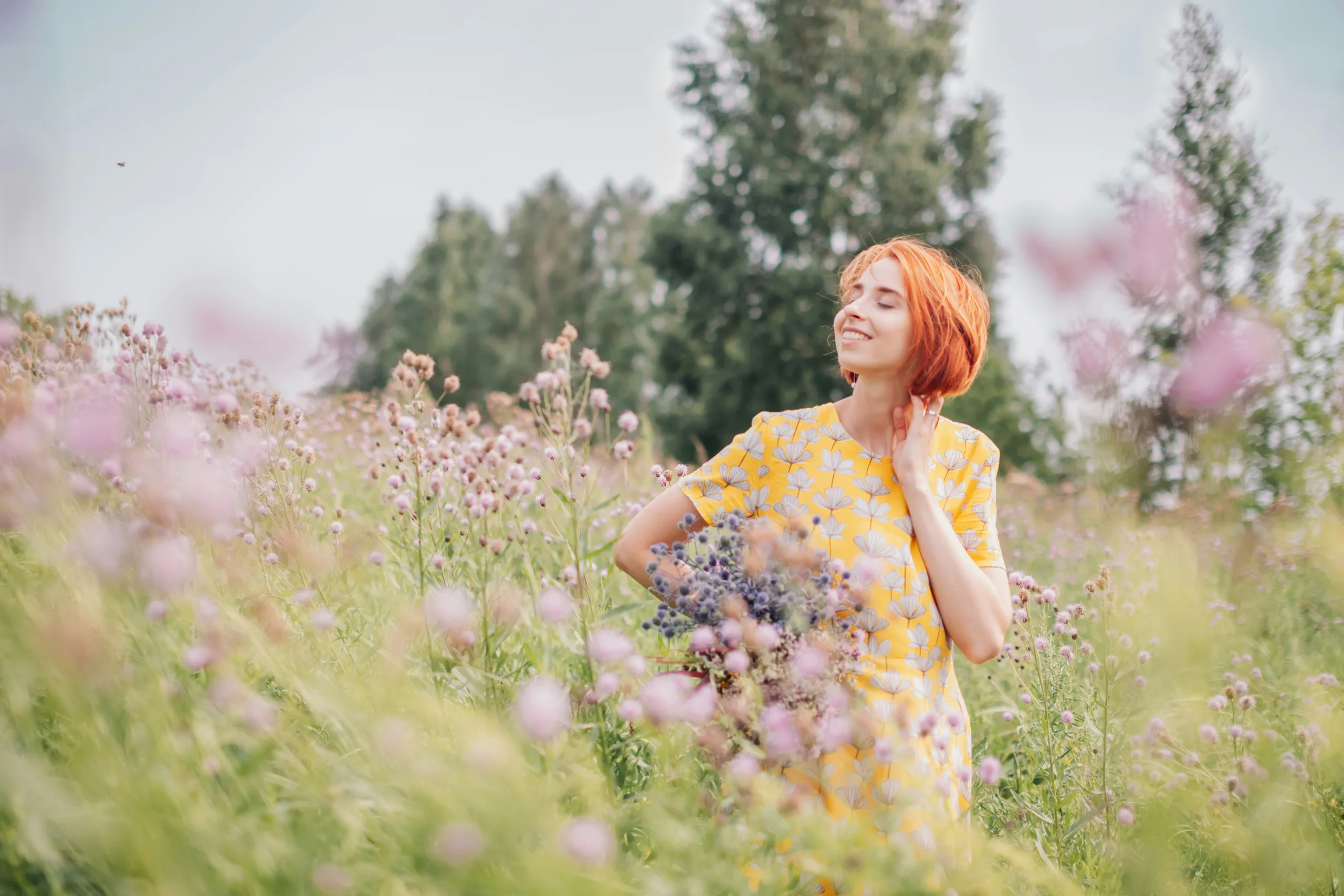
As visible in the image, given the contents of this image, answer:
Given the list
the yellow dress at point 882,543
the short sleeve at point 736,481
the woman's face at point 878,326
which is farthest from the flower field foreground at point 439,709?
the woman's face at point 878,326

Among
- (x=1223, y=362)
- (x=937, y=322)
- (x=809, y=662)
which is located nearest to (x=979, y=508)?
(x=937, y=322)

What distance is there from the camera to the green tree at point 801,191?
17359 mm

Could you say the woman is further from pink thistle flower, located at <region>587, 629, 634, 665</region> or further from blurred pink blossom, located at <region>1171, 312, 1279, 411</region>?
blurred pink blossom, located at <region>1171, 312, 1279, 411</region>

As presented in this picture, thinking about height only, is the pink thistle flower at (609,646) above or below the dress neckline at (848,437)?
below

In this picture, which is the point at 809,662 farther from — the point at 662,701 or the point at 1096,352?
the point at 1096,352

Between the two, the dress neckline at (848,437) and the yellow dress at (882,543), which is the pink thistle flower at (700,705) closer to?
the yellow dress at (882,543)

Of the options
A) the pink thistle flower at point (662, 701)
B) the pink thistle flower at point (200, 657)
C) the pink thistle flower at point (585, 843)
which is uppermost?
the pink thistle flower at point (662, 701)

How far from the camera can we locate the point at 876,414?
2154 mm

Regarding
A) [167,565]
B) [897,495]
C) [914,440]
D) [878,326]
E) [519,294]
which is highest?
[519,294]

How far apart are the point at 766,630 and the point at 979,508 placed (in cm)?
97

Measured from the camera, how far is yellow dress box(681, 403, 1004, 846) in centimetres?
164

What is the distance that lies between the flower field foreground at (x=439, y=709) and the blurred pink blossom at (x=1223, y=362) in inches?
112

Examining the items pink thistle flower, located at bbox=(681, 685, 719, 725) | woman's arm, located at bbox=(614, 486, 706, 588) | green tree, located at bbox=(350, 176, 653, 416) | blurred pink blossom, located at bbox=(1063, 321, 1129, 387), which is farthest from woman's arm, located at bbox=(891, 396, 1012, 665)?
green tree, located at bbox=(350, 176, 653, 416)

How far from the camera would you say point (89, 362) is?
7.72 ft
